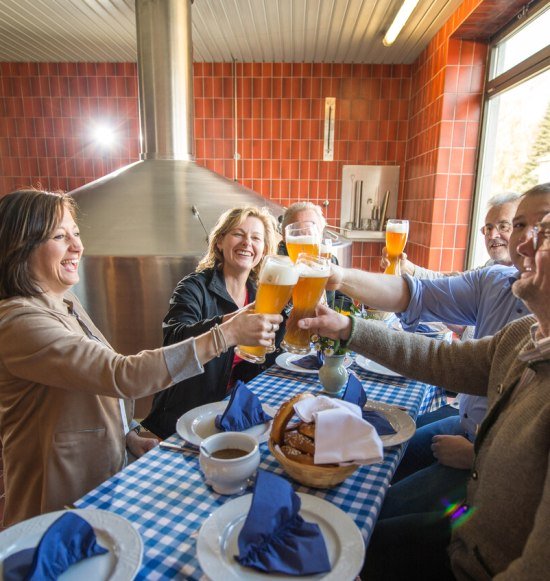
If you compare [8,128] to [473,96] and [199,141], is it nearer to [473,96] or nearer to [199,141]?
[199,141]

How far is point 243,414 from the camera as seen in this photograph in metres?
1.26

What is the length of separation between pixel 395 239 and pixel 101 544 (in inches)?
63.9

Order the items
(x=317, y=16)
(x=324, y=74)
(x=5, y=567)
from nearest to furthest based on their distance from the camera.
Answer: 1. (x=5, y=567)
2. (x=317, y=16)
3. (x=324, y=74)

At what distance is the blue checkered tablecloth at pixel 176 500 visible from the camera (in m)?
0.83

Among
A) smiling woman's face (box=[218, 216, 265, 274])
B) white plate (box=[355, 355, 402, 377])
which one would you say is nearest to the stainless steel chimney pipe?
smiling woman's face (box=[218, 216, 265, 274])

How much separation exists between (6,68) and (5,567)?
19.6 feet

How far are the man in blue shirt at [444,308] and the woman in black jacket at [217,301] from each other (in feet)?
1.81

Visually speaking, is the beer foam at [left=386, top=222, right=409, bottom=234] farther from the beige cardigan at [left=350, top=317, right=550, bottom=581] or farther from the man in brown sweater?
the beige cardigan at [left=350, top=317, right=550, bottom=581]

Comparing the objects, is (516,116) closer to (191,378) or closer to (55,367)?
(191,378)

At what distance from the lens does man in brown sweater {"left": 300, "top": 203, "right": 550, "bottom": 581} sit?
0.87 metres

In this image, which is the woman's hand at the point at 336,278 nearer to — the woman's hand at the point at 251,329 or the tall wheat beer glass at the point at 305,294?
the tall wheat beer glass at the point at 305,294

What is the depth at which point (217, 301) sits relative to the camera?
206 centimetres

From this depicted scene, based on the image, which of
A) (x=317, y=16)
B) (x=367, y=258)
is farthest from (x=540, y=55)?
(x=367, y=258)

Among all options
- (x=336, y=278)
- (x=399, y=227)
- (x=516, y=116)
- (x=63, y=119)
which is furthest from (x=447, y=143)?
(x=63, y=119)
